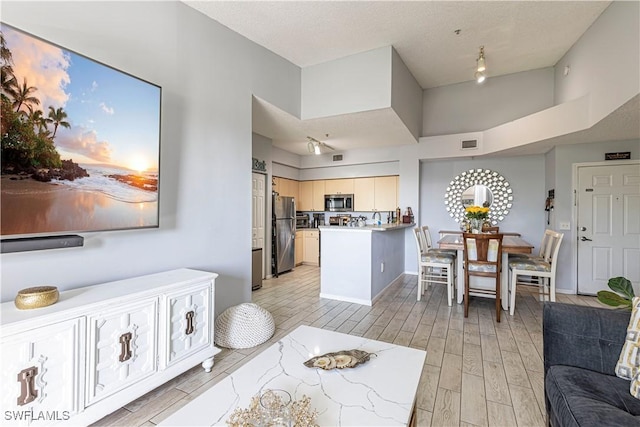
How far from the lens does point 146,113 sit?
7.03 feet

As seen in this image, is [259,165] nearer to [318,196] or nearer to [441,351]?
[318,196]

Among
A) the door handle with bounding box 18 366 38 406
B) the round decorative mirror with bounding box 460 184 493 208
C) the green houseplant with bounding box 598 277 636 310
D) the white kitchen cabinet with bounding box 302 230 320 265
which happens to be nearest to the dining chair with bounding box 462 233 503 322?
the green houseplant with bounding box 598 277 636 310

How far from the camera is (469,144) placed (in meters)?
5.14

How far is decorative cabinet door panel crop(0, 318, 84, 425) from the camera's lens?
1.32 m

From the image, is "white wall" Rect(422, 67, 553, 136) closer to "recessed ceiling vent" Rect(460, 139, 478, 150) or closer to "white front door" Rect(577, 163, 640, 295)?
"recessed ceiling vent" Rect(460, 139, 478, 150)

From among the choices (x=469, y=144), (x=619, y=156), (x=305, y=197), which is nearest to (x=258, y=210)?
(x=305, y=197)

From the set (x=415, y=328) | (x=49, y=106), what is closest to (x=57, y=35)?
(x=49, y=106)

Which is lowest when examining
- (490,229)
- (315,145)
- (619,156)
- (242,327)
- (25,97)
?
(242,327)

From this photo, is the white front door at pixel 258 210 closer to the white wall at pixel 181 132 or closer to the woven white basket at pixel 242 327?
the white wall at pixel 181 132

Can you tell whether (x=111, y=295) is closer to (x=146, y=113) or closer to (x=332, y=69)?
(x=146, y=113)

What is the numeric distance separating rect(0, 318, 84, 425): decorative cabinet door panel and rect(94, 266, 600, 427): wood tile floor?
0.39 meters

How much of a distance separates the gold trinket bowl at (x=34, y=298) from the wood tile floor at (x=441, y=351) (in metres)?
0.85

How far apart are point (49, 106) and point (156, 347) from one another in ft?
5.41

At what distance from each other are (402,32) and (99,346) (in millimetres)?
Result: 4016
